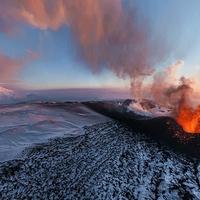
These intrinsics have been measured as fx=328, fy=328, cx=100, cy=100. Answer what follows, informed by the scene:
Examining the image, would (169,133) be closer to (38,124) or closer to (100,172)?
(100,172)

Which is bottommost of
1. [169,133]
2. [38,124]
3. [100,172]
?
[100,172]

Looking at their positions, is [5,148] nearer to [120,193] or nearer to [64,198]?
[64,198]

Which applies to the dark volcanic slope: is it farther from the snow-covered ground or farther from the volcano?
the snow-covered ground

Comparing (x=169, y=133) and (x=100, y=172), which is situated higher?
(x=169, y=133)

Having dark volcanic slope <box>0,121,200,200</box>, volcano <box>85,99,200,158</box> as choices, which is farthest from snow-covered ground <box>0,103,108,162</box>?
volcano <box>85,99,200,158</box>

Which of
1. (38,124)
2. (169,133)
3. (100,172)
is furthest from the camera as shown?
(38,124)

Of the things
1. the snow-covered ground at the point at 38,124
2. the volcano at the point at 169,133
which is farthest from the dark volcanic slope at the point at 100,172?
the snow-covered ground at the point at 38,124

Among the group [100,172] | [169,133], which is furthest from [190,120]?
[100,172]
